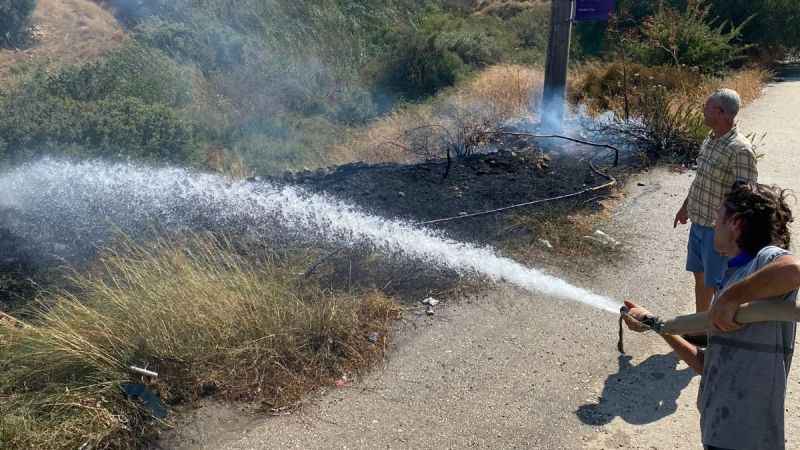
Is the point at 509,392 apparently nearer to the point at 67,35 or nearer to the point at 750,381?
the point at 750,381

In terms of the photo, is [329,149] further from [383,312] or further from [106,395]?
[106,395]

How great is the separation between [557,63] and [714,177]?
5.69 meters

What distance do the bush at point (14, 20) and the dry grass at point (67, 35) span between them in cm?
50

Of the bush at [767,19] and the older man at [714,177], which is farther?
the bush at [767,19]

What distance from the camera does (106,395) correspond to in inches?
139

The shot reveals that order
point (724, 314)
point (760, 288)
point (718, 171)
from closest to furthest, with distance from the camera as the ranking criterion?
point (760, 288)
point (724, 314)
point (718, 171)

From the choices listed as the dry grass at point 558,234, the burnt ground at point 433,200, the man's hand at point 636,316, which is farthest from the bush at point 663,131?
the man's hand at point 636,316

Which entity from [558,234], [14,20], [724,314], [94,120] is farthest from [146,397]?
[14,20]

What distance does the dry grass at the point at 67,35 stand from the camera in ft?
66.4

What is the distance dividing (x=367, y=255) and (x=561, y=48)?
554 centimetres

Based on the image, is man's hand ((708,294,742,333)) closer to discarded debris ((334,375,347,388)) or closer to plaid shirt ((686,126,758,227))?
plaid shirt ((686,126,758,227))

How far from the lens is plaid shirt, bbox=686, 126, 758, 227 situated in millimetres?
3865

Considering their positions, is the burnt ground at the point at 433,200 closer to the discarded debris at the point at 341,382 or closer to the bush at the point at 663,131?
the bush at the point at 663,131

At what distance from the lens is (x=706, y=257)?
12.8ft
